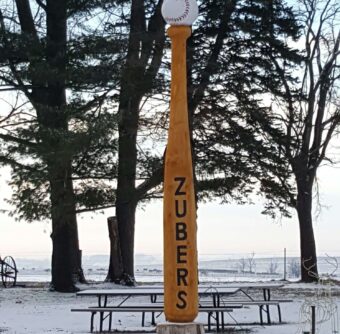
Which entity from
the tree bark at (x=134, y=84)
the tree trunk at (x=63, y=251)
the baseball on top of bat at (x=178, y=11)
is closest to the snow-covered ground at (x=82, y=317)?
the tree trunk at (x=63, y=251)

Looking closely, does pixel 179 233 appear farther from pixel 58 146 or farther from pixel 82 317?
pixel 58 146

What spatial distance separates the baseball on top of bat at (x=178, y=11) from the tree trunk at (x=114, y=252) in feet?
51.6

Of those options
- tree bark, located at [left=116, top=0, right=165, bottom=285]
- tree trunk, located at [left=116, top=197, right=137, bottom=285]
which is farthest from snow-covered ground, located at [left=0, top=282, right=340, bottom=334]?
tree trunk, located at [left=116, top=197, right=137, bottom=285]

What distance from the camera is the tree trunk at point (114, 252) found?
68.3 ft

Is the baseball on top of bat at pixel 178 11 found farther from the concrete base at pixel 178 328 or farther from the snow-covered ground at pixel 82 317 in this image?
the snow-covered ground at pixel 82 317

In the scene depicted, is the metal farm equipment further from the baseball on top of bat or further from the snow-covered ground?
the baseball on top of bat

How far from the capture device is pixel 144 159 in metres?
19.5

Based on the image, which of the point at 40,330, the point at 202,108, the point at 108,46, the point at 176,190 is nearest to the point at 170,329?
the point at 176,190

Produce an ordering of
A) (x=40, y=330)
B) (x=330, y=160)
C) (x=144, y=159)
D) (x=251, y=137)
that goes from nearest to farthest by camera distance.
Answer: (x=40, y=330) → (x=251, y=137) → (x=144, y=159) → (x=330, y=160)

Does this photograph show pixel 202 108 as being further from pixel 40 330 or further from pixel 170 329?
pixel 170 329

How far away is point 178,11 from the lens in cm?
543

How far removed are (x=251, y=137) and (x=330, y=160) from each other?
22.7ft

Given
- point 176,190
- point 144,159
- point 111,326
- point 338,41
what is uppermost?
point 338,41

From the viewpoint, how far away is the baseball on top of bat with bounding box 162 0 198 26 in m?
5.41
